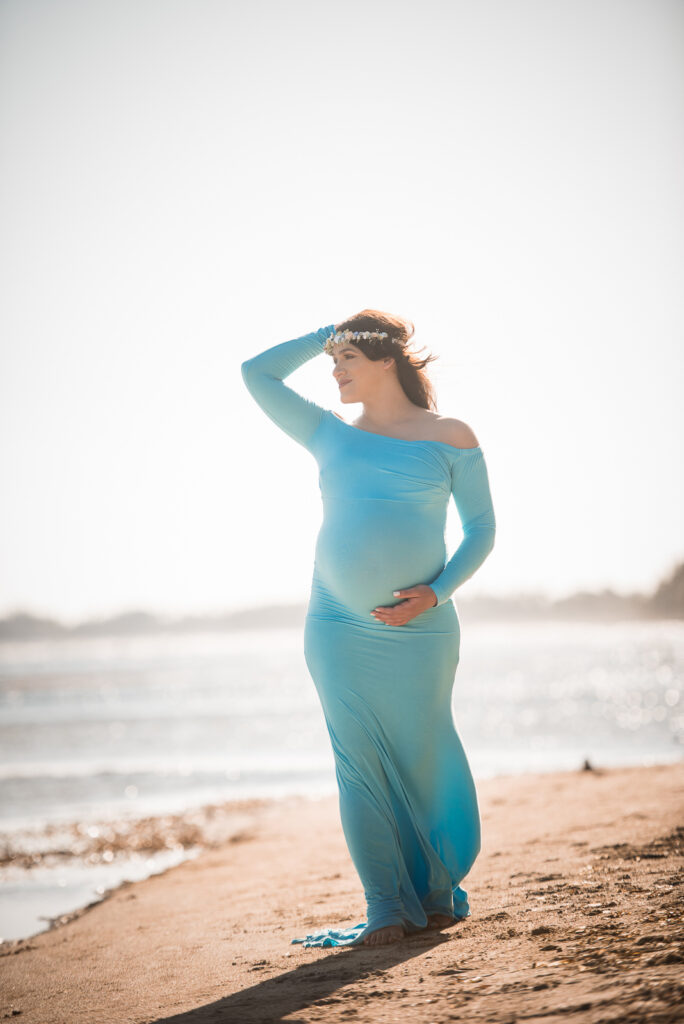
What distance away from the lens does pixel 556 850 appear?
5168 millimetres

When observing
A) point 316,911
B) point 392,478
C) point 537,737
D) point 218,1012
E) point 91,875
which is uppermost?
point 392,478

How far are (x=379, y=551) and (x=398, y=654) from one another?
42 centimetres

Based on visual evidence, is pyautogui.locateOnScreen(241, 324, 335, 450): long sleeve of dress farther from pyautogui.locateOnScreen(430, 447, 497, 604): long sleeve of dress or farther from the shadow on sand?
the shadow on sand

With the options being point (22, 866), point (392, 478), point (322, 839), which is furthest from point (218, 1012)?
point (22, 866)

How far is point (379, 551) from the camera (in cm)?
361

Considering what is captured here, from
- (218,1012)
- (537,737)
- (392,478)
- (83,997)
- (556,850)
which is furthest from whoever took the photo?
(537,737)

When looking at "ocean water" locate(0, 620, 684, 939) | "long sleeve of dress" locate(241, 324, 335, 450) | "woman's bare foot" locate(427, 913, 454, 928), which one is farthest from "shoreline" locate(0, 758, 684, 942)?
"long sleeve of dress" locate(241, 324, 335, 450)

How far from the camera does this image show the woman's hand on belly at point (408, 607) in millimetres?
3471

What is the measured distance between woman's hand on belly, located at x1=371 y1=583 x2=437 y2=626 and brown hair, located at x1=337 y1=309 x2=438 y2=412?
0.91 m

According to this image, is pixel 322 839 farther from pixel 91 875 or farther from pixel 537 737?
pixel 537 737

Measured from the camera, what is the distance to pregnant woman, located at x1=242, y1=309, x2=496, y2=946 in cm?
353

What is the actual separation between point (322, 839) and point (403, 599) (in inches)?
176

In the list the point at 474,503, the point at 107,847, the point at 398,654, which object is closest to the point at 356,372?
the point at 474,503

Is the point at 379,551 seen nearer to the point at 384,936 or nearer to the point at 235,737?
the point at 384,936
